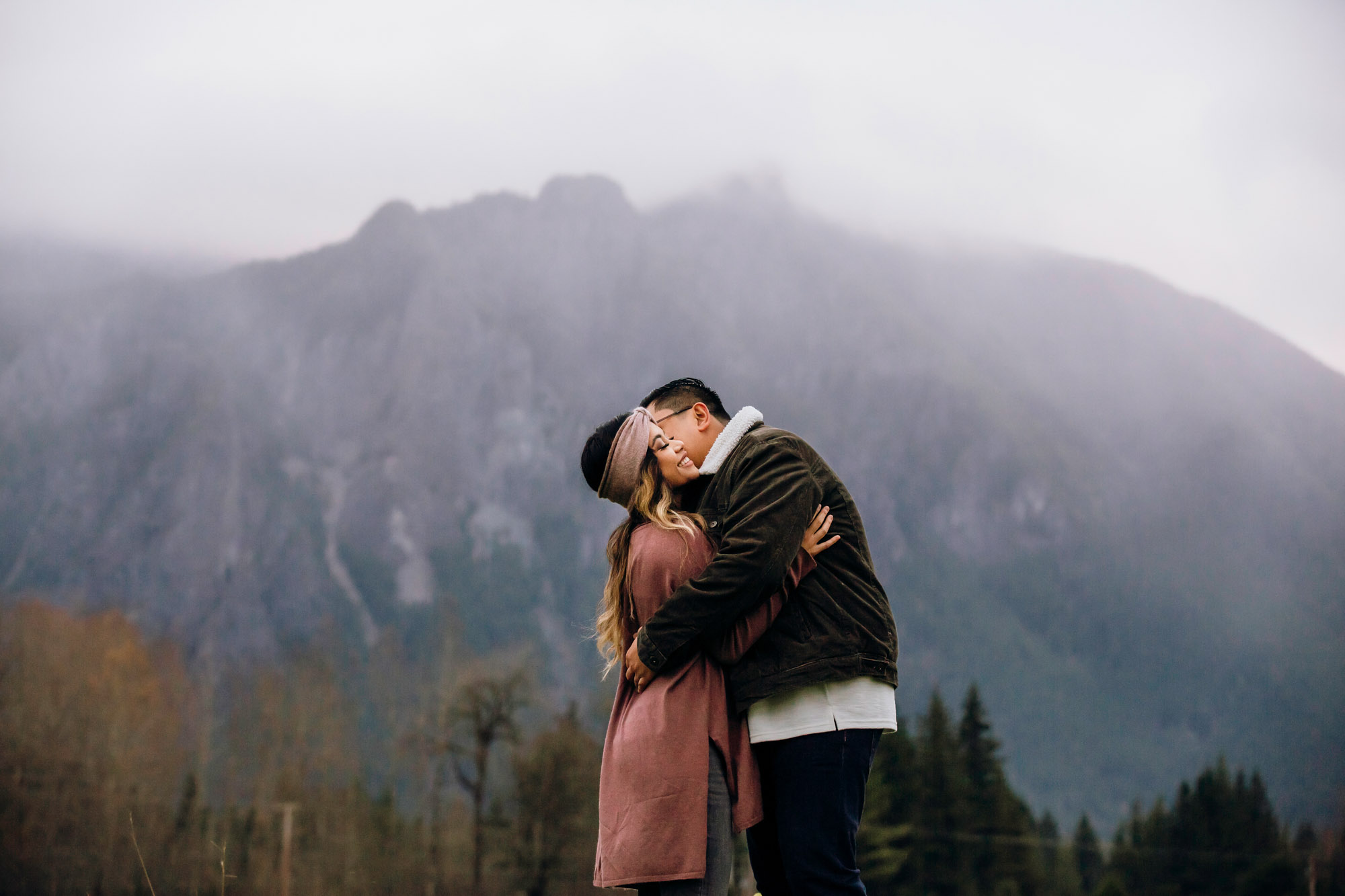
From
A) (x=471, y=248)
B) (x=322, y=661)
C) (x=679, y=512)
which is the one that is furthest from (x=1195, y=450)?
(x=679, y=512)

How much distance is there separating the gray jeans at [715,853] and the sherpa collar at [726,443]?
0.83 metres

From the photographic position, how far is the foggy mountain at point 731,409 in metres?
74.9

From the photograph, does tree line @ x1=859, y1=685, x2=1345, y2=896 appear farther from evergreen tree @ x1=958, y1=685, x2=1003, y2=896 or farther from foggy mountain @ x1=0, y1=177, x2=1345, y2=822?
foggy mountain @ x1=0, y1=177, x2=1345, y2=822

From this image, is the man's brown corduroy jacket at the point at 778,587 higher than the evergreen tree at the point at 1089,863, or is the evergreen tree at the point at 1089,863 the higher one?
the man's brown corduroy jacket at the point at 778,587

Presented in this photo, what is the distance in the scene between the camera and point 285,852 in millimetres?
43625

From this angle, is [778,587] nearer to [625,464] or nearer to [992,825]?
[625,464]

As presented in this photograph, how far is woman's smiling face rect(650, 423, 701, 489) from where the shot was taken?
3234 mm

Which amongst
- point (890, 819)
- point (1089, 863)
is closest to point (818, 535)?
point (890, 819)

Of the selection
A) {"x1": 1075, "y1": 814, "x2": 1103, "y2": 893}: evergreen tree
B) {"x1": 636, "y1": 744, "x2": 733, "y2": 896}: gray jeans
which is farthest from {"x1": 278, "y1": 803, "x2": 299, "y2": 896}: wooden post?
{"x1": 636, "y1": 744, "x2": 733, "y2": 896}: gray jeans

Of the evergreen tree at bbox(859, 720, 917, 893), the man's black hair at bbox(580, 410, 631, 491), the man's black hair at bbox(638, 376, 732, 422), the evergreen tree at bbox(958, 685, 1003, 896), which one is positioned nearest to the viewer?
the man's black hair at bbox(580, 410, 631, 491)

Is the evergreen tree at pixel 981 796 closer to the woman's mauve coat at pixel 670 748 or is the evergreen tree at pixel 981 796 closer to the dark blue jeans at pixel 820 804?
the dark blue jeans at pixel 820 804

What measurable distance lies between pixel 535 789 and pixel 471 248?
231ft

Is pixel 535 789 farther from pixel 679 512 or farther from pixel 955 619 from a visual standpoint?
pixel 955 619

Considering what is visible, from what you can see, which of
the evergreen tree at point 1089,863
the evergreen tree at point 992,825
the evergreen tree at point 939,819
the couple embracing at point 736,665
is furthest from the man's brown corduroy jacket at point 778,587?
the evergreen tree at point 1089,863
